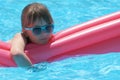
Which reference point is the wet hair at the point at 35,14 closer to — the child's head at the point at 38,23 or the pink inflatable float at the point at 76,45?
the child's head at the point at 38,23

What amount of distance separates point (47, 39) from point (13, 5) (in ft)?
7.74

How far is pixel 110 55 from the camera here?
13.4 ft

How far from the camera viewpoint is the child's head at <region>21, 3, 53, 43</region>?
4023mm

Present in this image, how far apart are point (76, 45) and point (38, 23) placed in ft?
1.53

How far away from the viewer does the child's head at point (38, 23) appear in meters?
4.02

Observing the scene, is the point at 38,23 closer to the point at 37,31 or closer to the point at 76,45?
the point at 37,31

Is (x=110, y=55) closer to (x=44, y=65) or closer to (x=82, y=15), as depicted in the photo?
(x=44, y=65)

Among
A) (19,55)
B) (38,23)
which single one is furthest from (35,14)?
(19,55)

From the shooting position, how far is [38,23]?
13.2 ft

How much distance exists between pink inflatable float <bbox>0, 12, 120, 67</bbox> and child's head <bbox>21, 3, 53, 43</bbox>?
115 millimetres

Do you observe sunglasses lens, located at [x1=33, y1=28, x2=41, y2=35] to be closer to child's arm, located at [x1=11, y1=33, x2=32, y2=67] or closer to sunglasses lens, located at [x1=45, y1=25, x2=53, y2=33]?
sunglasses lens, located at [x1=45, y1=25, x2=53, y2=33]

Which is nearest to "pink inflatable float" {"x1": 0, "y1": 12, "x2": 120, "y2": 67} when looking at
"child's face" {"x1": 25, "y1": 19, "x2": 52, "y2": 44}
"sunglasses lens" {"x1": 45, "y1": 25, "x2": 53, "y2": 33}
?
"child's face" {"x1": 25, "y1": 19, "x2": 52, "y2": 44}

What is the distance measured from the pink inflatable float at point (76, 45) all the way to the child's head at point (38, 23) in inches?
4.5

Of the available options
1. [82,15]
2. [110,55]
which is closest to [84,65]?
[110,55]
